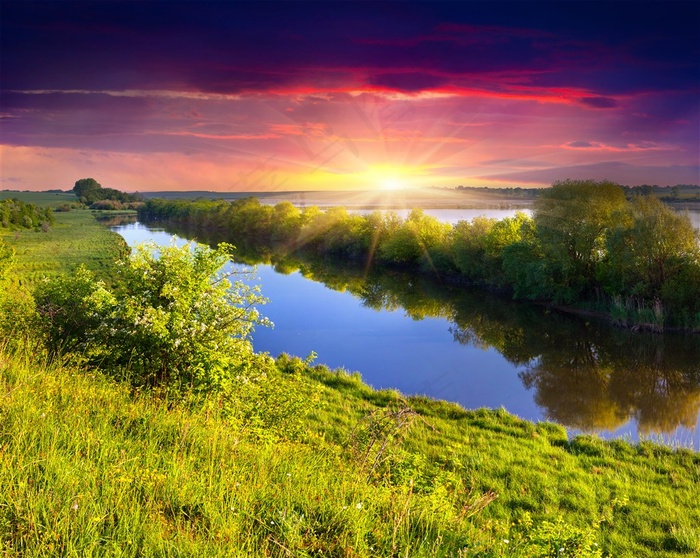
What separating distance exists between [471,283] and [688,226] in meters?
18.8

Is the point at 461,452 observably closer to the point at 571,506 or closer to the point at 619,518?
the point at 571,506

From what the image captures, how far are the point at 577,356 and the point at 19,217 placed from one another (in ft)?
249

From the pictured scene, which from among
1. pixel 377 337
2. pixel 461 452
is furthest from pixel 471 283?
pixel 461 452

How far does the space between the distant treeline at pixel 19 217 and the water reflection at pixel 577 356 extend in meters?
51.3

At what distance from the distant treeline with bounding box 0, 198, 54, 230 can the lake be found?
1867 inches

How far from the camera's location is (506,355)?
2620 cm

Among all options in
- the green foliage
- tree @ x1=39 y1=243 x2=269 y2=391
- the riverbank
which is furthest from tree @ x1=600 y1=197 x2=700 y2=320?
the green foliage

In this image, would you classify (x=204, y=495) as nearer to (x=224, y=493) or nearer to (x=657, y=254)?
(x=224, y=493)

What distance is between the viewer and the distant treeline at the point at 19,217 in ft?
221

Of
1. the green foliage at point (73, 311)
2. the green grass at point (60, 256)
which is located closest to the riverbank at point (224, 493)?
the green foliage at point (73, 311)

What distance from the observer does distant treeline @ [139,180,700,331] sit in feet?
93.8

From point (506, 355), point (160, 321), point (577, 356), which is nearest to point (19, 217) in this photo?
point (506, 355)

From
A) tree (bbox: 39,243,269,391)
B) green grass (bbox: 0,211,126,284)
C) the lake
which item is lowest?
the lake

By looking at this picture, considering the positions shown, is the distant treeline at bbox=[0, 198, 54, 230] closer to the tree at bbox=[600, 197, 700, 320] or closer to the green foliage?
the green foliage
